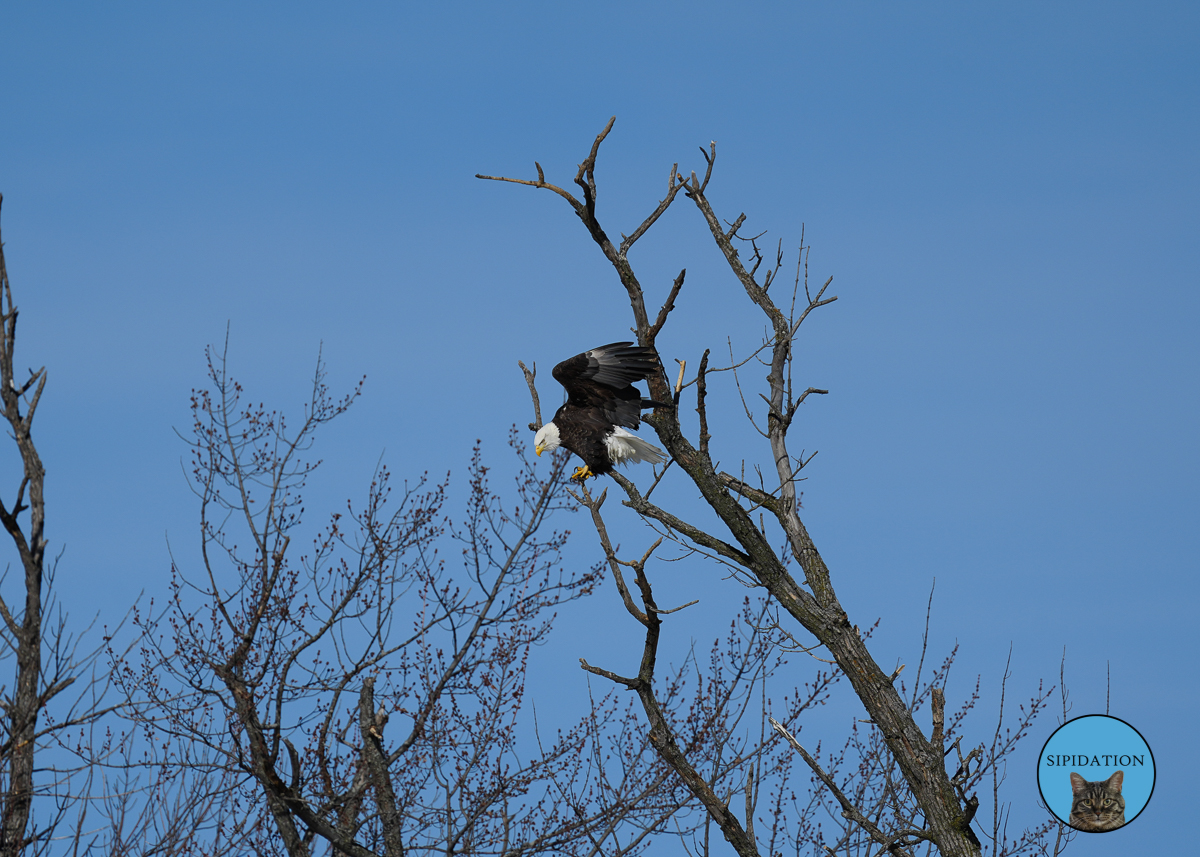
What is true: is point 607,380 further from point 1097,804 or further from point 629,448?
point 1097,804

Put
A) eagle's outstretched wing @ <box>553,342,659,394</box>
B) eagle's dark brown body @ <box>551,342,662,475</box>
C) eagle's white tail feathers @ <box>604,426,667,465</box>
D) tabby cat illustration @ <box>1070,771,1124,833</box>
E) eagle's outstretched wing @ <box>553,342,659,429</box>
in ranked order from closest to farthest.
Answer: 1. tabby cat illustration @ <box>1070,771,1124,833</box>
2. eagle's outstretched wing @ <box>553,342,659,394</box>
3. eagle's outstretched wing @ <box>553,342,659,429</box>
4. eagle's dark brown body @ <box>551,342,662,475</box>
5. eagle's white tail feathers @ <box>604,426,667,465</box>

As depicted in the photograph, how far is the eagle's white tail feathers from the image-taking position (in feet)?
22.5

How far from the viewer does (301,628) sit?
7750 mm

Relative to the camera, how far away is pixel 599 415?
697 centimetres

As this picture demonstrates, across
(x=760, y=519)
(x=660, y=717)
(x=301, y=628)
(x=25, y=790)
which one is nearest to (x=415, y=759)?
(x=301, y=628)

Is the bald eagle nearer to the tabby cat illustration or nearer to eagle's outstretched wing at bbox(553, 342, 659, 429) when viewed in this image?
eagle's outstretched wing at bbox(553, 342, 659, 429)

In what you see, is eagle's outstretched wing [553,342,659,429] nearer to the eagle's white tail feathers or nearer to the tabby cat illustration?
the eagle's white tail feathers

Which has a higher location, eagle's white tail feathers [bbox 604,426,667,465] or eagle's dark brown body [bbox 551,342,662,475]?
eagle's dark brown body [bbox 551,342,662,475]

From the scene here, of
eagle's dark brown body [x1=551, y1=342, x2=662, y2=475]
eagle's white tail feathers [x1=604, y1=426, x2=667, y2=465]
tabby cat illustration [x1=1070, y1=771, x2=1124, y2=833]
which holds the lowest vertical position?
tabby cat illustration [x1=1070, y1=771, x2=1124, y2=833]

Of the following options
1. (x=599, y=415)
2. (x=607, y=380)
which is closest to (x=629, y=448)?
(x=599, y=415)

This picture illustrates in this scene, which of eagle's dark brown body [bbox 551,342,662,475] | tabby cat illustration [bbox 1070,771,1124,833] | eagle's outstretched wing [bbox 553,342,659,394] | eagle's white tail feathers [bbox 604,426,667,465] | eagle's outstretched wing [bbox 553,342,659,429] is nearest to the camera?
tabby cat illustration [bbox 1070,771,1124,833]

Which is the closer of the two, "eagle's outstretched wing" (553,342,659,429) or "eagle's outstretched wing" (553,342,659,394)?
A: "eagle's outstretched wing" (553,342,659,394)

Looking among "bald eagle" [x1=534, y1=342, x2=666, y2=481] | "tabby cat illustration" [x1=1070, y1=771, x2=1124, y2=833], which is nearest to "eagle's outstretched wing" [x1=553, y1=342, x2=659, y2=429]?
"bald eagle" [x1=534, y1=342, x2=666, y2=481]

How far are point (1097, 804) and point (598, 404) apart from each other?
3.76 meters
